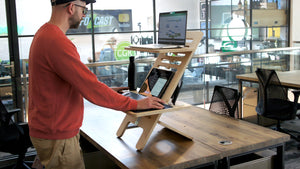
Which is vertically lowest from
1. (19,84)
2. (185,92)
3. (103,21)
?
(185,92)

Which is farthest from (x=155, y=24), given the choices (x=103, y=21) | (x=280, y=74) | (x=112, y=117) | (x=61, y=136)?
(x=61, y=136)

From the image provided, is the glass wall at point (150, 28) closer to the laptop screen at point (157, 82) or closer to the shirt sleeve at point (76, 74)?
the laptop screen at point (157, 82)

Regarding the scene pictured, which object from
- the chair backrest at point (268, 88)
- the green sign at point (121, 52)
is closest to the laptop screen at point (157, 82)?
the chair backrest at point (268, 88)

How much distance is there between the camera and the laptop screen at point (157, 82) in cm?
213

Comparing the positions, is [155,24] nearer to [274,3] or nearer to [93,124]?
[274,3]

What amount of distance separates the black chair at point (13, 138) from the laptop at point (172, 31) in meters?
1.66

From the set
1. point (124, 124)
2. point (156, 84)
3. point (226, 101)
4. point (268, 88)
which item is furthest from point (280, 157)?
point (268, 88)

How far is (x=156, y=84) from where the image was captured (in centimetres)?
223

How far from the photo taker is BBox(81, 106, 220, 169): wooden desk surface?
74.2 inches

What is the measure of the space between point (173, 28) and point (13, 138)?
1.93m

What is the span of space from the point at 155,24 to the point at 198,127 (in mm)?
3693

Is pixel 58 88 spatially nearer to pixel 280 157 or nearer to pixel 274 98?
pixel 280 157

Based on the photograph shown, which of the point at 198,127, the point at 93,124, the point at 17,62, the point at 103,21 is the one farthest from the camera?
the point at 103,21

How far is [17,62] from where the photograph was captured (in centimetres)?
454
